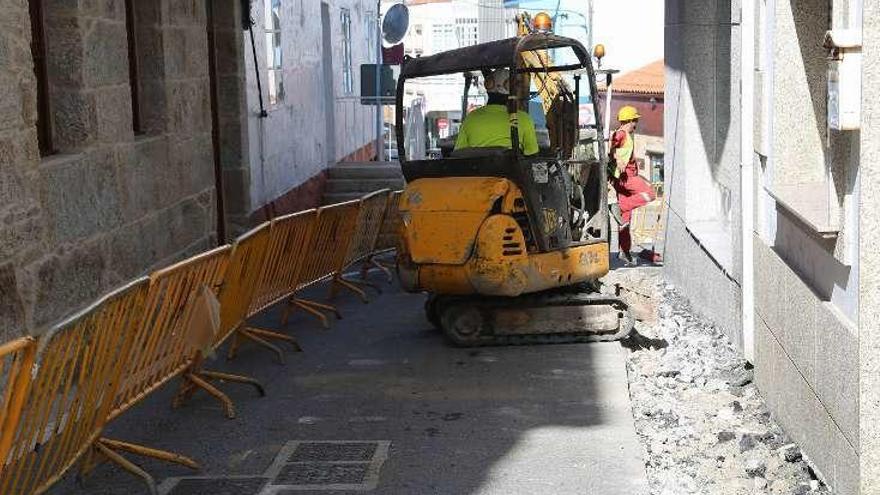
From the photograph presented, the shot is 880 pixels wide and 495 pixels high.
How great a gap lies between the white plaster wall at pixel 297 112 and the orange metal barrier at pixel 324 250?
2.64 metres

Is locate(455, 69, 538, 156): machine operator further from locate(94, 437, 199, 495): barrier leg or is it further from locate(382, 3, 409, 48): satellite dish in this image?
locate(382, 3, 409, 48): satellite dish

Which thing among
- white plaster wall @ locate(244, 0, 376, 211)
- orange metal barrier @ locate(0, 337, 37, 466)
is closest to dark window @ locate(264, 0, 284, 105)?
white plaster wall @ locate(244, 0, 376, 211)

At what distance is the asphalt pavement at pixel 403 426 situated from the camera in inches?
260

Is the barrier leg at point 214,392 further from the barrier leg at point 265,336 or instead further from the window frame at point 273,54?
the window frame at point 273,54

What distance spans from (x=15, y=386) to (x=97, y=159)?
4701mm

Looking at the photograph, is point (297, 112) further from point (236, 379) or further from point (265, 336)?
point (236, 379)

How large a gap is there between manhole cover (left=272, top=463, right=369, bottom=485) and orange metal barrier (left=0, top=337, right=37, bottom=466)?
5.87 ft

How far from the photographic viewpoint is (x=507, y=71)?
10.2m

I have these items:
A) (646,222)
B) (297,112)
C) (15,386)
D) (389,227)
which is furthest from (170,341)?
(646,222)

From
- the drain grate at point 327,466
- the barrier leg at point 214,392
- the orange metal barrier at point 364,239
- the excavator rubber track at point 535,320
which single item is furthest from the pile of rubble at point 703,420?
the orange metal barrier at point 364,239

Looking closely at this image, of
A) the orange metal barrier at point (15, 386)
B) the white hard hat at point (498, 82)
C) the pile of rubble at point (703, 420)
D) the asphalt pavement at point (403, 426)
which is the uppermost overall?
the white hard hat at point (498, 82)

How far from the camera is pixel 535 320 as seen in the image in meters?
9.80

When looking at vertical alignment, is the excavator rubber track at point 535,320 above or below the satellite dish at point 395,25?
below

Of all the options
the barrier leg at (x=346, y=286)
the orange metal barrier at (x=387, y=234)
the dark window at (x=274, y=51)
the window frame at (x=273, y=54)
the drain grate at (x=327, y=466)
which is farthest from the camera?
the dark window at (x=274, y=51)
